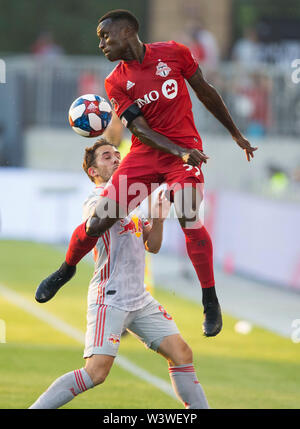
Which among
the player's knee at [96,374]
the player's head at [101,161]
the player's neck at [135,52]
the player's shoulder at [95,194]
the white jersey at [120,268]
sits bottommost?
the player's knee at [96,374]

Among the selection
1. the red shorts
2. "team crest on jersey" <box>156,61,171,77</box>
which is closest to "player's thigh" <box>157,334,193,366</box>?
the red shorts

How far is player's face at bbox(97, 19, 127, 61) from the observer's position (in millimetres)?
7328

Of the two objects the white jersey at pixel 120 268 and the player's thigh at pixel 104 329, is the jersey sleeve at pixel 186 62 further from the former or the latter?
the player's thigh at pixel 104 329

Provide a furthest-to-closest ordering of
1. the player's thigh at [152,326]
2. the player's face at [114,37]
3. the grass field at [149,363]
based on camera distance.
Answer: the grass field at [149,363] < the player's thigh at [152,326] < the player's face at [114,37]

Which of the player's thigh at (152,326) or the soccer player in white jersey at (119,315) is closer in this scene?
the soccer player in white jersey at (119,315)

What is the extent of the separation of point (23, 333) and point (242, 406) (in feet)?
14.0

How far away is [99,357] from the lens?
7.22 metres

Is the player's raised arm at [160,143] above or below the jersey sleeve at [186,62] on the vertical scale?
below

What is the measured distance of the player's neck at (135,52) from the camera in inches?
289

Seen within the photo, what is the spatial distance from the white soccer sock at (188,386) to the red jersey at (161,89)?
1563 mm

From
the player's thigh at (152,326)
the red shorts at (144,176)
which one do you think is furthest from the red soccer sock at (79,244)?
the player's thigh at (152,326)

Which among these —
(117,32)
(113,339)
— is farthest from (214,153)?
(113,339)

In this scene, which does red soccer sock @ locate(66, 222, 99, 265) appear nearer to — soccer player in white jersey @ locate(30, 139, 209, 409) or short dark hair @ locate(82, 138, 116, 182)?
soccer player in white jersey @ locate(30, 139, 209, 409)
